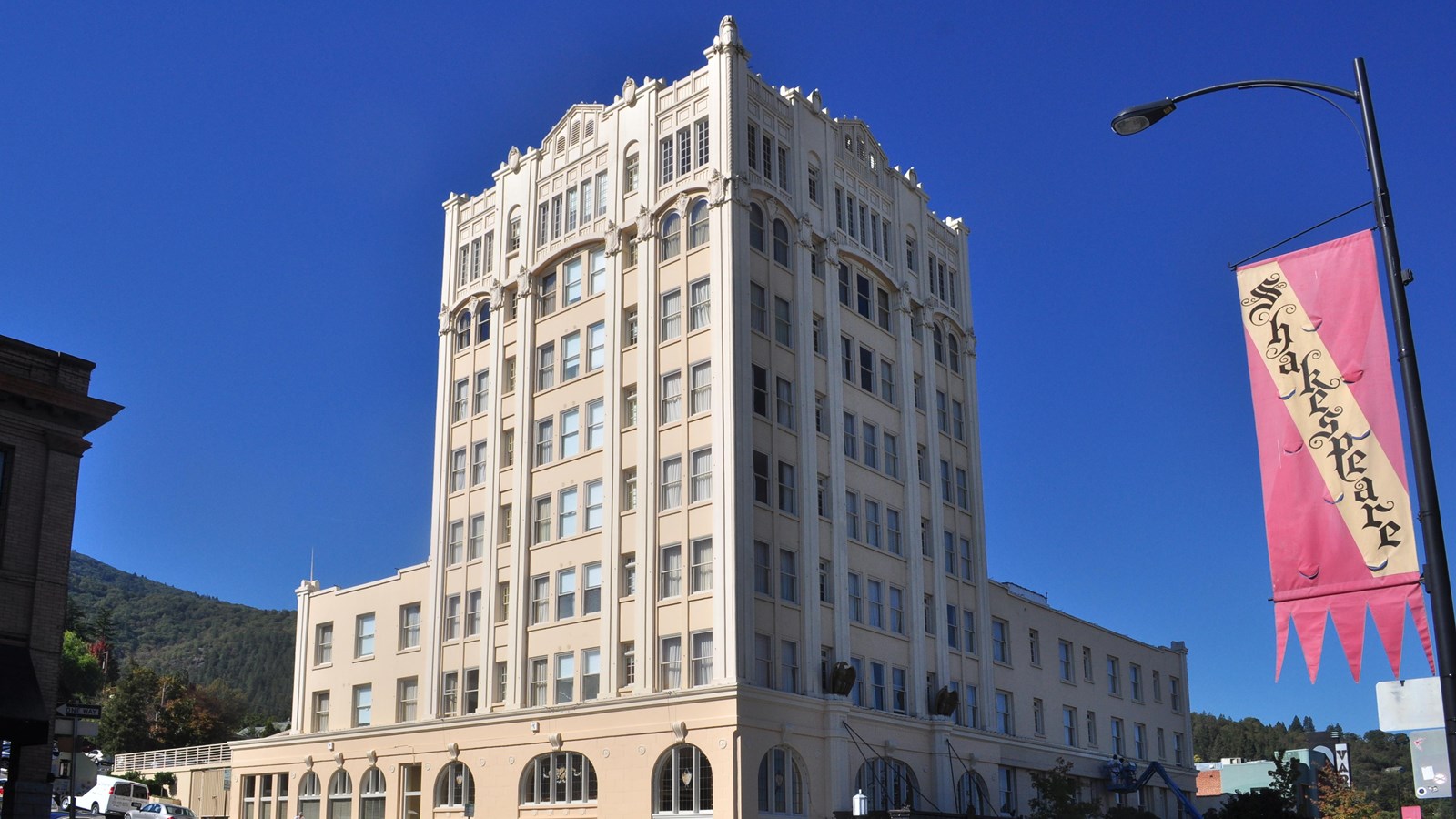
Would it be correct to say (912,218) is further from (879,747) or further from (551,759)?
(551,759)

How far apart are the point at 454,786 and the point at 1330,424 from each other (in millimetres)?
45960

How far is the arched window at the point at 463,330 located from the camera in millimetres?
63062

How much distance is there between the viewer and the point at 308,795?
63531mm

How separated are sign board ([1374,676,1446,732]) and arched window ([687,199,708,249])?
40.7 m

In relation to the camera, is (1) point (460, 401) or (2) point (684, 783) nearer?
(2) point (684, 783)

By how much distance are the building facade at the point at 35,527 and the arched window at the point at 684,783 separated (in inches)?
842

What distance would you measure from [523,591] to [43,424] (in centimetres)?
2522

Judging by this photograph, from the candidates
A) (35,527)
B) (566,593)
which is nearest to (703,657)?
(566,593)

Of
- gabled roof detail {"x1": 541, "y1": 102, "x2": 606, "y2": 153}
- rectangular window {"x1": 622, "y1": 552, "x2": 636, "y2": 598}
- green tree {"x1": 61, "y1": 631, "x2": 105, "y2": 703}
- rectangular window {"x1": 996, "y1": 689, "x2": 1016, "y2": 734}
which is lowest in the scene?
rectangular window {"x1": 996, "y1": 689, "x2": 1016, "y2": 734}

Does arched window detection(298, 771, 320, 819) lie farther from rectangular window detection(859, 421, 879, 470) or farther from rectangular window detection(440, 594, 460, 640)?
rectangular window detection(859, 421, 879, 470)

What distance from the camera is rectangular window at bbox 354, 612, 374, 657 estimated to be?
63.6 metres

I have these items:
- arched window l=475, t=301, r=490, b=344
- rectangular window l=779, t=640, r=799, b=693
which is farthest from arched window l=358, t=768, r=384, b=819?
rectangular window l=779, t=640, r=799, b=693

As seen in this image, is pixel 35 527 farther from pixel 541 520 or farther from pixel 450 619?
pixel 450 619

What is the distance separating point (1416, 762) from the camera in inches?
558
